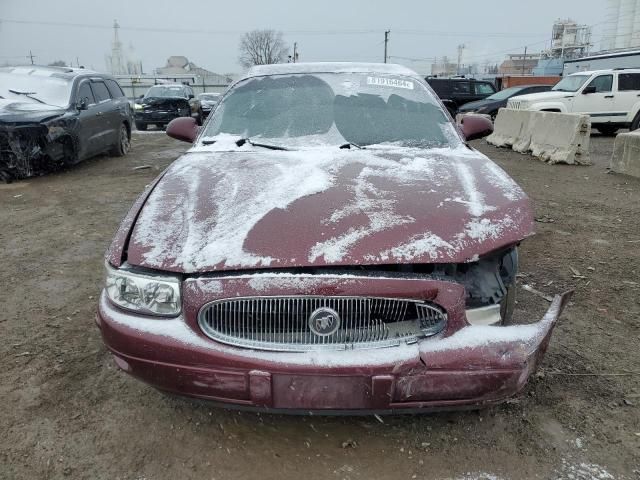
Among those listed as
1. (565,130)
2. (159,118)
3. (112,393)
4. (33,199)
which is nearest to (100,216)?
(33,199)

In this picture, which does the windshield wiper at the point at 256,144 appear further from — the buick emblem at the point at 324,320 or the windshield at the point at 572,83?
the windshield at the point at 572,83

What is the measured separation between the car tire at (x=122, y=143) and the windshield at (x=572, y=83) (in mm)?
11546

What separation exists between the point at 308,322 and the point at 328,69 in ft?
8.14

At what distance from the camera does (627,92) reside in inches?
528

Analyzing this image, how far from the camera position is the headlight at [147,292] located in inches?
74.1

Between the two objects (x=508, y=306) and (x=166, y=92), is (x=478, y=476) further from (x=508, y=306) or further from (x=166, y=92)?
(x=166, y=92)

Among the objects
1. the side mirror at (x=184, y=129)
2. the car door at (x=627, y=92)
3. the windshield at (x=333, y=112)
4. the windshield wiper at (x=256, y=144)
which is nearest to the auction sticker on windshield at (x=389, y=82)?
the windshield at (x=333, y=112)

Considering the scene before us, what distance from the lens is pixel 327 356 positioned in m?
1.79

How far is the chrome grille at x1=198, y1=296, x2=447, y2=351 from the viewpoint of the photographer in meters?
1.83

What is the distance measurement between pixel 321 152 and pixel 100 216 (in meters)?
3.92

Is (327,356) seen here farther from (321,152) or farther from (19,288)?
(19,288)

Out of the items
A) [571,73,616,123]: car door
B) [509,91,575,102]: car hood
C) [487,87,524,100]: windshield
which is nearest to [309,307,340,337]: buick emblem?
[509,91,575,102]: car hood

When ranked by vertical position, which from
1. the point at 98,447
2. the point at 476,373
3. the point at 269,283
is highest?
the point at 269,283

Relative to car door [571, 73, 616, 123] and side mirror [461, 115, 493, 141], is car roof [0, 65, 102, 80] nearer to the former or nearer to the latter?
side mirror [461, 115, 493, 141]
